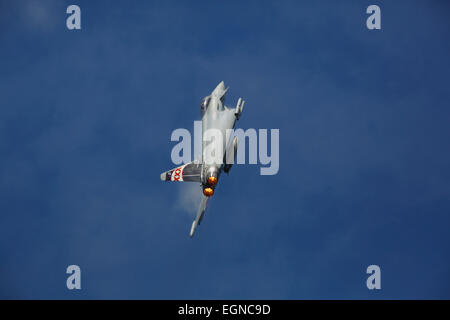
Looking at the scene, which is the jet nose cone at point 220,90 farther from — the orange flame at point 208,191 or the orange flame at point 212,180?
the orange flame at point 208,191

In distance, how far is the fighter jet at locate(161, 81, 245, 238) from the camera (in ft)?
269

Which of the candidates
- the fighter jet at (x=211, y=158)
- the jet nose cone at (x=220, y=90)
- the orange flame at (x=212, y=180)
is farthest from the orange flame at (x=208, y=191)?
the jet nose cone at (x=220, y=90)

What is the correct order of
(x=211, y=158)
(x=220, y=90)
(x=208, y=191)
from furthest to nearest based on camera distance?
(x=220, y=90)
(x=211, y=158)
(x=208, y=191)

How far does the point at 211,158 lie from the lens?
276 feet

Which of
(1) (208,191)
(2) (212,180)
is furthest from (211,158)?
(1) (208,191)

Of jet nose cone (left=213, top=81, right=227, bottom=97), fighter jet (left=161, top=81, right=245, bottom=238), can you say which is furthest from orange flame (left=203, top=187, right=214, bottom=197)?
jet nose cone (left=213, top=81, right=227, bottom=97)

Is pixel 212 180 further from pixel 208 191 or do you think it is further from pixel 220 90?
pixel 220 90
